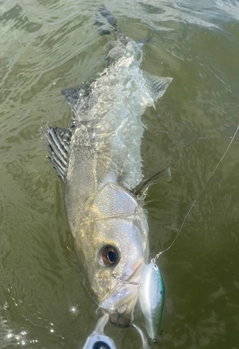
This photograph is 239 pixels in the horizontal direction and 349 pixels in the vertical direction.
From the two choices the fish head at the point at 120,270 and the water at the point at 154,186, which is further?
the water at the point at 154,186

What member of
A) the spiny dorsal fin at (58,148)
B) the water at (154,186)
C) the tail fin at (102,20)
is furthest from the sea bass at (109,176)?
the tail fin at (102,20)

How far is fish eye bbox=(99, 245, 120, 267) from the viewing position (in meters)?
2.31

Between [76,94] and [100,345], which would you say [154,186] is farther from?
[100,345]

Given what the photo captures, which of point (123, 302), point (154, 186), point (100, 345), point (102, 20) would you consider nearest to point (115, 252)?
point (123, 302)

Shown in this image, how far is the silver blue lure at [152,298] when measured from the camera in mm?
2039

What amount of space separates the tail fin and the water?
17 cm

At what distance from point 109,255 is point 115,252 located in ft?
0.14

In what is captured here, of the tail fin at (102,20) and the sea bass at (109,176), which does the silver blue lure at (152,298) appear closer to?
the sea bass at (109,176)

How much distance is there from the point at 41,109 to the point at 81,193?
217 centimetres

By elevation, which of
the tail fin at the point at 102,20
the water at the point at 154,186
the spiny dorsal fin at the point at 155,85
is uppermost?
the tail fin at the point at 102,20

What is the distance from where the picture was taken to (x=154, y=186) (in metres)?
3.54

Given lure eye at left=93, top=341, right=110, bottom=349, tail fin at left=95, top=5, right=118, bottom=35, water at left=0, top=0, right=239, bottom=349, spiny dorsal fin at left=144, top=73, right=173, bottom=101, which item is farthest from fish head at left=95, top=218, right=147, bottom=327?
tail fin at left=95, top=5, right=118, bottom=35

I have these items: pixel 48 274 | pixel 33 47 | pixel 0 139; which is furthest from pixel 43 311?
pixel 33 47

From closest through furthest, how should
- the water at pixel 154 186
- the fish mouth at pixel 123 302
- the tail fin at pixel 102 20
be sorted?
1. the fish mouth at pixel 123 302
2. the water at pixel 154 186
3. the tail fin at pixel 102 20
